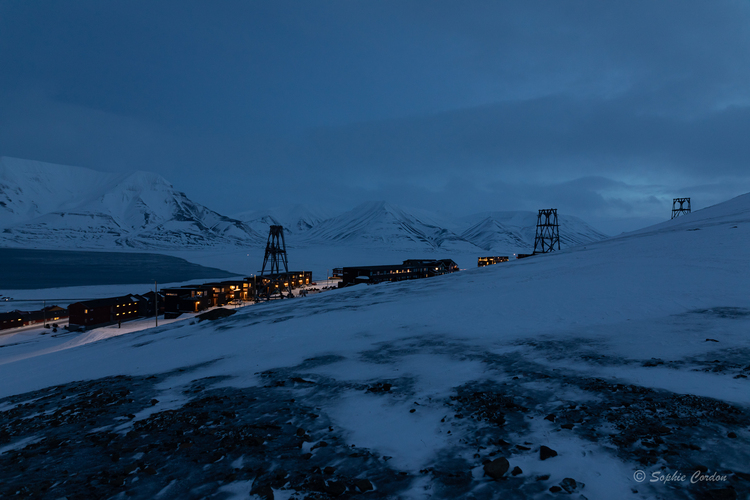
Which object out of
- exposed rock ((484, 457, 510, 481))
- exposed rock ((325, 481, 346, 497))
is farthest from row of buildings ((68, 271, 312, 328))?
exposed rock ((484, 457, 510, 481))

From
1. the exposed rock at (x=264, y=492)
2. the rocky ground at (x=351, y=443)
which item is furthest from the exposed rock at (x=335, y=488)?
the exposed rock at (x=264, y=492)

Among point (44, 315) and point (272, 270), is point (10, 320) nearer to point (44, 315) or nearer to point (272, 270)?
point (44, 315)

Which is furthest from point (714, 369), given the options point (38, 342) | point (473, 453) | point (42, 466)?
point (38, 342)

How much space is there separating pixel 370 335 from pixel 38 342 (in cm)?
4573

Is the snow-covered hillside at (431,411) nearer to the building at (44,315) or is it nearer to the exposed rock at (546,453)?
the exposed rock at (546,453)

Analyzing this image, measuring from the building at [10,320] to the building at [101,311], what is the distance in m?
6.23

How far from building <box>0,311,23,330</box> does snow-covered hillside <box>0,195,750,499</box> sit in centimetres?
5029

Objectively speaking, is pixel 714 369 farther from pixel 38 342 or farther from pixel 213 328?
pixel 38 342

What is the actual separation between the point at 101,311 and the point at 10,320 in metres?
10.6

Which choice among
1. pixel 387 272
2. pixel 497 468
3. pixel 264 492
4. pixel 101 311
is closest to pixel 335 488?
pixel 264 492

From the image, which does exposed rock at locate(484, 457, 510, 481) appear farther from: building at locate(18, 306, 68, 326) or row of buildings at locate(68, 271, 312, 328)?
building at locate(18, 306, 68, 326)

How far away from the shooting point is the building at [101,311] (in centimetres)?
4644

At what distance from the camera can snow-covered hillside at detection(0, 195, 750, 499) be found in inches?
147

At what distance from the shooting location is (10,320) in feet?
150
